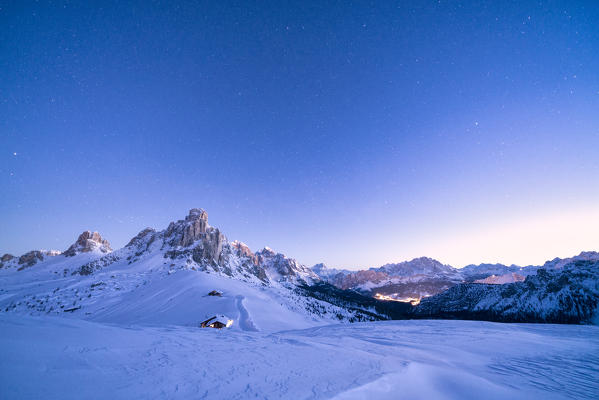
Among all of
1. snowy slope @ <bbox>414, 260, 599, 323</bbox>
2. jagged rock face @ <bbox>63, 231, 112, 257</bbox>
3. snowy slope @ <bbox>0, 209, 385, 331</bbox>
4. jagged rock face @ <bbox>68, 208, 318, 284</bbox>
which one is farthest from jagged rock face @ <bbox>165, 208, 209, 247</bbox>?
snowy slope @ <bbox>414, 260, 599, 323</bbox>

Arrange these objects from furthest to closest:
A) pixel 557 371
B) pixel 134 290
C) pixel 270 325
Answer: pixel 134 290
pixel 270 325
pixel 557 371

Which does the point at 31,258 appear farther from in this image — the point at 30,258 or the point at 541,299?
the point at 541,299

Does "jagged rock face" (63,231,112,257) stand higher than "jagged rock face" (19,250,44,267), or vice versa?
"jagged rock face" (63,231,112,257)

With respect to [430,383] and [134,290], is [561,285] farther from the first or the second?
[134,290]

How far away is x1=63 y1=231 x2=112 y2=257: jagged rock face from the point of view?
148 meters

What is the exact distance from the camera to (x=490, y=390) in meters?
5.77

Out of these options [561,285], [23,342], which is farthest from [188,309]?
[561,285]

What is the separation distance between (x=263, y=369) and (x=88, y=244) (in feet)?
697

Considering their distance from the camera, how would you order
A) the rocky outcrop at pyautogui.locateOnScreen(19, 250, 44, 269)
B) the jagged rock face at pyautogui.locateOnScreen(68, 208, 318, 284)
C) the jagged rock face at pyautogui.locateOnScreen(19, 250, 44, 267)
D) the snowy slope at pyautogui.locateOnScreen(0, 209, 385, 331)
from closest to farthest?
the snowy slope at pyautogui.locateOnScreen(0, 209, 385, 331), the jagged rock face at pyautogui.locateOnScreen(68, 208, 318, 284), the rocky outcrop at pyautogui.locateOnScreen(19, 250, 44, 269), the jagged rock face at pyautogui.locateOnScreen(19, 250, 44, 267)

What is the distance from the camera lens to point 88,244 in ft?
504

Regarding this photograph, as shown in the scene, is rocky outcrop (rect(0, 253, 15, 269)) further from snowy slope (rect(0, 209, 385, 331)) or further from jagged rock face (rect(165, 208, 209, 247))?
jagged rock face (rect(165, 208, 209, 247))

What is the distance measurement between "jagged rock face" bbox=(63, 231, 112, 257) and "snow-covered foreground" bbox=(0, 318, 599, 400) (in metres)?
201

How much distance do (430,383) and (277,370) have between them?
181 inches

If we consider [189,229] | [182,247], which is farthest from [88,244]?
[182,247]
